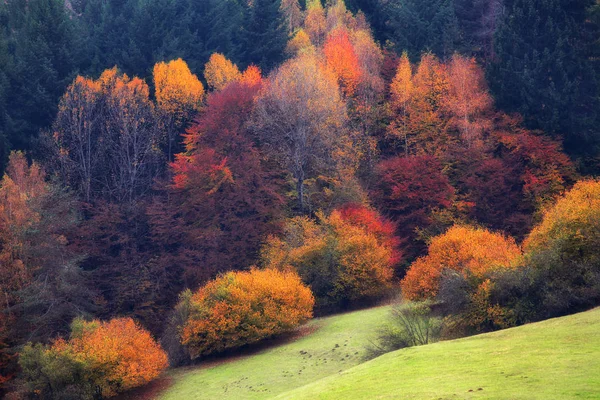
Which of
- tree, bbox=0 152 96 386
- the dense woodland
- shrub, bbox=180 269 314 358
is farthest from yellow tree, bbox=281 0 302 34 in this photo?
shrub, bbox=180 269 314 358

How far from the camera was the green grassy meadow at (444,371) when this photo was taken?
20.2 metres

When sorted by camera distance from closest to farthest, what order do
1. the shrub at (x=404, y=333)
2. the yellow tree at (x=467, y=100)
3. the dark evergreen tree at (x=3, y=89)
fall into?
the shrub at (x=404, y=333), the yellow tree at (x=467, y=100), the dark evergreen tree at (x=3, y=89)

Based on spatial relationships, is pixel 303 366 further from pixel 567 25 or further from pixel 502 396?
pixel 567 25

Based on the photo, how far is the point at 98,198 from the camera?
66.3 m

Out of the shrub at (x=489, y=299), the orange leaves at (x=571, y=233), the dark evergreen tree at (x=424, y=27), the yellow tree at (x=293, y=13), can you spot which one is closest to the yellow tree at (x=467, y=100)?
the dark evergreen tree at (x=424, y=27)

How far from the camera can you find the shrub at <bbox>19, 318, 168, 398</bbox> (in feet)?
135

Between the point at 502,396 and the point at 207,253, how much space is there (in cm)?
4483

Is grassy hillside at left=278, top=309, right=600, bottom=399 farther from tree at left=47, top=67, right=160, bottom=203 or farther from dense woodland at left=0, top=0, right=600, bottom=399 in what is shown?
tree at left=47, top=67, right=160, bottom=203

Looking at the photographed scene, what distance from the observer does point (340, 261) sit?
54.3 m

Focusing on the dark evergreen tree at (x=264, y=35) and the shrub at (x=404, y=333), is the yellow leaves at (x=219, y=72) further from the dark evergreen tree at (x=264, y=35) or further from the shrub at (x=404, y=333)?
the shrub at (x=404, y=333)

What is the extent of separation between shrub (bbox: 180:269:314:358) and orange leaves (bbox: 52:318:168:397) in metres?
3.35

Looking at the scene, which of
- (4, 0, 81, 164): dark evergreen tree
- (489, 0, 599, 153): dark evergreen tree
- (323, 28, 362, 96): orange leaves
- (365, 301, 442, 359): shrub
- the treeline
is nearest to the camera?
(365, 301, 442, 359): shrub

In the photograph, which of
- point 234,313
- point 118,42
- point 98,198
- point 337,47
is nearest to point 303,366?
point 234,313

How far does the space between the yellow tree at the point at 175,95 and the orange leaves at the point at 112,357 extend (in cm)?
3079
